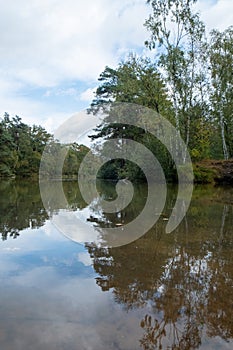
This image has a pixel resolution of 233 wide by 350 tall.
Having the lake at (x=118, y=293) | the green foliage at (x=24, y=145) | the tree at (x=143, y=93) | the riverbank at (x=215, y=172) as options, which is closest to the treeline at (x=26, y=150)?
the green foliage at (x=24, y=145)

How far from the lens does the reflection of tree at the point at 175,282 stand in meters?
1.70

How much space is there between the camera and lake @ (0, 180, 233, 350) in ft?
5.29

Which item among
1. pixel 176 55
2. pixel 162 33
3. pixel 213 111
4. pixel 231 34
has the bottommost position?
pixel 213 111

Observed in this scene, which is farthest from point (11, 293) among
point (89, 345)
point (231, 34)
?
point (231, 34)

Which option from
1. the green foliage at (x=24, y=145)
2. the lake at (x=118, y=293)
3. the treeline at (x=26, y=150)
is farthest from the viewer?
the green foliage at (x=24, y=145)

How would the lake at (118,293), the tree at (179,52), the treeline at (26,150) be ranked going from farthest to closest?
1. the treeline at (26,150)
2. the tree at (179,52)
3. the lake at (118,293)

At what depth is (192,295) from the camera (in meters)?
2.16

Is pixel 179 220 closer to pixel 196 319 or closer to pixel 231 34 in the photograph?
pixel 196 319

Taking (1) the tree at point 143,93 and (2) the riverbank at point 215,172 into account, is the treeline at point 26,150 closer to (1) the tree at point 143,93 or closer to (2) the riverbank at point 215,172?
(1) the tree at point 143,93

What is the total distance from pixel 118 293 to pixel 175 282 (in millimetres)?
530

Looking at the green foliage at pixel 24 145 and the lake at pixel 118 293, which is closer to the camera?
the lake at pixel 118 293

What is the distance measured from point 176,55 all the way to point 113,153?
511 inches

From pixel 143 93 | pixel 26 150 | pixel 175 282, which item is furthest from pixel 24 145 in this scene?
pixel 175 282

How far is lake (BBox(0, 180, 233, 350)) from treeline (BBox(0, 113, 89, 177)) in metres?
33.8
